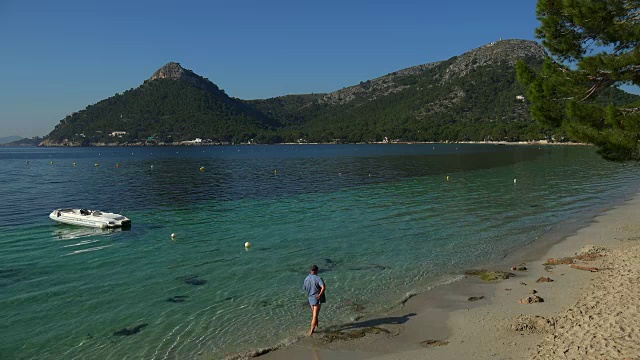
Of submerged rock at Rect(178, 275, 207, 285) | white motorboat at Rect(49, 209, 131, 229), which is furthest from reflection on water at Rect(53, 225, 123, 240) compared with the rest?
submerged rock at Rect(178, 275, 207, 285)

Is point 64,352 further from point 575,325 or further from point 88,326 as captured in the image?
point 575,325

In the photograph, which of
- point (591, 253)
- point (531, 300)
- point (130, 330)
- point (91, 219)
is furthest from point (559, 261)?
point (91, 219)

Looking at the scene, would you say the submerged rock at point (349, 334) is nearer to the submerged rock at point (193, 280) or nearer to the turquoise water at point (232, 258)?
the turquoise water at point (232, 258)

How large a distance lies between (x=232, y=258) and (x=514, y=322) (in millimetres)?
14380

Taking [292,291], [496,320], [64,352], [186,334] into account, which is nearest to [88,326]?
[64,352]

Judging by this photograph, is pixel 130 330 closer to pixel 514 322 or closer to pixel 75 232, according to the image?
pixel 514 322

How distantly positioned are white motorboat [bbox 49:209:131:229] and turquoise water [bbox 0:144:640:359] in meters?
0.65

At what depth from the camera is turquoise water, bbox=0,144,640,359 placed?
15023 mm

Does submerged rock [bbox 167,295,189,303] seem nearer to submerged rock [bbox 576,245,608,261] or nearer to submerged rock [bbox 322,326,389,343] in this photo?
submerged rock [bbox 322,326,389,343]

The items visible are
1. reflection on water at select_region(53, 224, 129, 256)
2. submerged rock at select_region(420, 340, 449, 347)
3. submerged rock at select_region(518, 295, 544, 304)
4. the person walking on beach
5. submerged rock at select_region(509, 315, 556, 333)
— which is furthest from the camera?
reflection on water at select_region(53, 224, 129, 256)

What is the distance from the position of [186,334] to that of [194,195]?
38205 millimetres

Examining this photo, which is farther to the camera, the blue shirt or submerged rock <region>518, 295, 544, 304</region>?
submerged rock <region>518, 295, 544, 304</region>

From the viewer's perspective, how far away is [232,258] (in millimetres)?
23828

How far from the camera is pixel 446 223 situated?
32281mm
